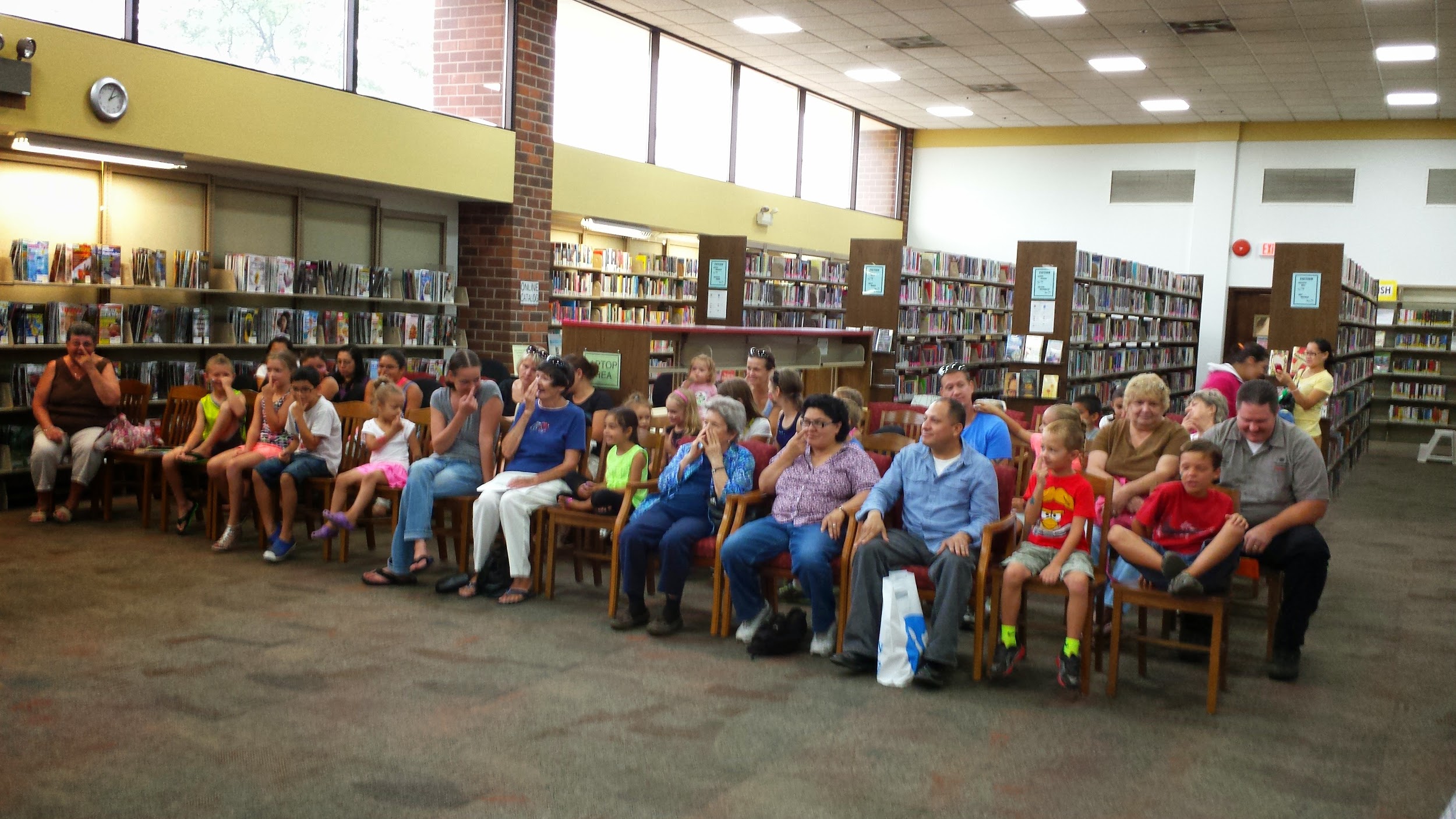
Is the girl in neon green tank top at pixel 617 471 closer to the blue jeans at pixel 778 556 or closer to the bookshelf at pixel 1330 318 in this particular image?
the blue jeans at pixel 778 556

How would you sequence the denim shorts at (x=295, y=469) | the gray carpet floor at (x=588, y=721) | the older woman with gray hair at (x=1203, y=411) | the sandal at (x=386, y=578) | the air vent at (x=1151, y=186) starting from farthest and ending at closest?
the air vent at (x=1151, y=186), the denim shorts at (x=295, y=469), the older woman with gray hair at (x=1203, y=411), the sandal at (x=386, y=578), the gray carpet floor at (x=588, y=721)

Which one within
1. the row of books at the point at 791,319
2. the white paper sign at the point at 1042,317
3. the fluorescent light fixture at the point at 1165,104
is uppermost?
the fluorescent light fixture at the point at 1165,104

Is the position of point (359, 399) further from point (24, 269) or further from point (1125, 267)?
point (1125, 267)

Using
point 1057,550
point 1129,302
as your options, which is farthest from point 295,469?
point 1129,302

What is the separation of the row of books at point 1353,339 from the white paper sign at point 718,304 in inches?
219

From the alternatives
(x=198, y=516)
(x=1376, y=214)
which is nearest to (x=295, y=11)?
(x=198, y=516)

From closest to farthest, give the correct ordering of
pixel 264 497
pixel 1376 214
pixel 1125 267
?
1. pixel 264 497
2. pixel 1125 267
3. pixel 1376 214

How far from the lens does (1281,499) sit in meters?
4.97

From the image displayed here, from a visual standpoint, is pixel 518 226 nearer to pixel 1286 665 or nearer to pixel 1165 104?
pixel 1286 665

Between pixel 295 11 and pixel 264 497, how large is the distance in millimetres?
4322

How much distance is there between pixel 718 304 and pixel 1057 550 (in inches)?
302

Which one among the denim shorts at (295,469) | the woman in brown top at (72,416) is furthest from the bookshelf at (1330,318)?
the woman in brown top at (72,416)

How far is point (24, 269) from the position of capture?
7.10m

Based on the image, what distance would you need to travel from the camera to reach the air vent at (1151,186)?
1698 centimetres
